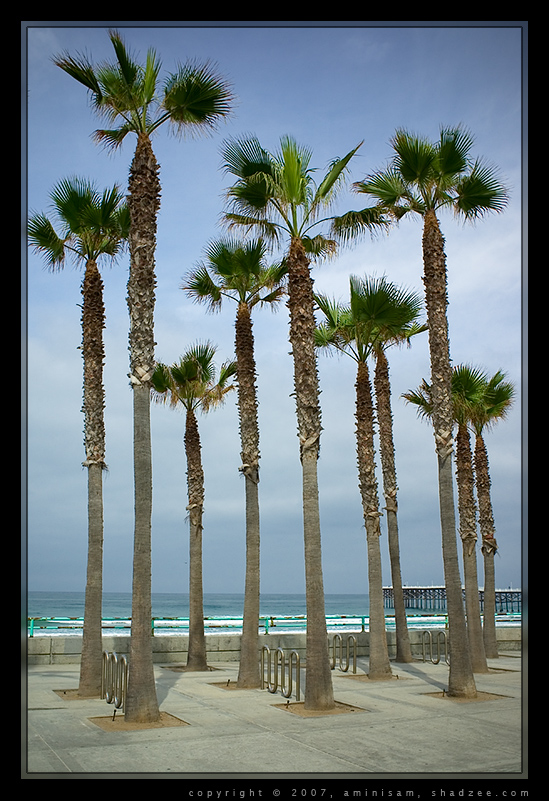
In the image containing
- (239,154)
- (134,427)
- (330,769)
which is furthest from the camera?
(239,154)

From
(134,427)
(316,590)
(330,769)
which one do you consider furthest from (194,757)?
(134,427)

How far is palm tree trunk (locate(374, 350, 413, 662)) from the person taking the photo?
18578mm

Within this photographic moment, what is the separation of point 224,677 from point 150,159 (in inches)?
418

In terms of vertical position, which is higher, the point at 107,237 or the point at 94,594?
the point at 107,237

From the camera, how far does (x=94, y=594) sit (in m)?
13.5

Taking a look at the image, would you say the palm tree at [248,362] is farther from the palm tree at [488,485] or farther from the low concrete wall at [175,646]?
the palm tree at [488,485]

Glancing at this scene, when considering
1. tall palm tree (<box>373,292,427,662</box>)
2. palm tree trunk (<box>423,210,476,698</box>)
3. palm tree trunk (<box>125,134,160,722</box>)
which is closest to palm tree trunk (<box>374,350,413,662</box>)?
tall palm tree (<box>373,292,427,662</box>)

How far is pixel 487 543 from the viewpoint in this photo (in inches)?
818

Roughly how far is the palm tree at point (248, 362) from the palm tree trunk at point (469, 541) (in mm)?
4929

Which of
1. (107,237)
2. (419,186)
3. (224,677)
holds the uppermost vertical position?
(419,186)

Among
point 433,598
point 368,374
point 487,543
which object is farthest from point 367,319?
point 433,598

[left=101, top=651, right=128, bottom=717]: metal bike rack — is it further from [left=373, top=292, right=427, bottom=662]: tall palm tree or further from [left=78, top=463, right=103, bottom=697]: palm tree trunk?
[left=373, top=292, right=427, bottom=662]: tall palm tree

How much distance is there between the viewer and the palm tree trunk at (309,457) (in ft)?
38.5
